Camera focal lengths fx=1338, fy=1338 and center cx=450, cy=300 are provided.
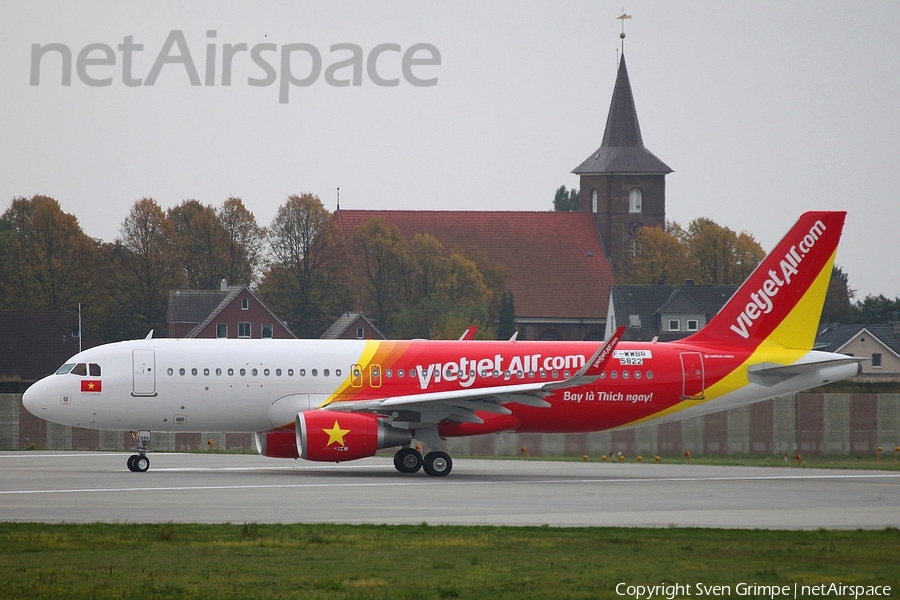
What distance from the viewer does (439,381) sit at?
3098 centimetres

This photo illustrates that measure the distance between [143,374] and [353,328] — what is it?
57.2 metres

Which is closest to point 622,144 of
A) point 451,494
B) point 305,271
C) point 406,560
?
point 305,271

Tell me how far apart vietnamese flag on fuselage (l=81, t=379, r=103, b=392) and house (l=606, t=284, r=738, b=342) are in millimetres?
64411

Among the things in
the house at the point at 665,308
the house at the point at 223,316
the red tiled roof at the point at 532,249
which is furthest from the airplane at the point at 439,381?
the red tiled roof at the point at 532,249

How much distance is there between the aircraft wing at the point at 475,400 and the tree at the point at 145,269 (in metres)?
61.1

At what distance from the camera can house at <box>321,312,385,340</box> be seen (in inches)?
3386

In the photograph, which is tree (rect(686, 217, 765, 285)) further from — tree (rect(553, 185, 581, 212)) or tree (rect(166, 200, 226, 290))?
tree (rect(553, 185, 581, 212))

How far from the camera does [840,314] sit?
109m

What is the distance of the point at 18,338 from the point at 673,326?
44.3m

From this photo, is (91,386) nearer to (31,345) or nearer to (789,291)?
(789,291)

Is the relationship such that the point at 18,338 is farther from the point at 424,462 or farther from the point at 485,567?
the point at 485,567

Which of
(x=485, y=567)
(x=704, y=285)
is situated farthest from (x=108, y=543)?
(x=704, y=285)

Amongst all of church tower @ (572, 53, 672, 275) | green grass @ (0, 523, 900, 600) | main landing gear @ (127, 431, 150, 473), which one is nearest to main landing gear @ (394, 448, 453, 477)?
main landing gear @ (127, 431, 150, 473)

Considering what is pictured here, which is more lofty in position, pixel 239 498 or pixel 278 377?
pixel 278 377
